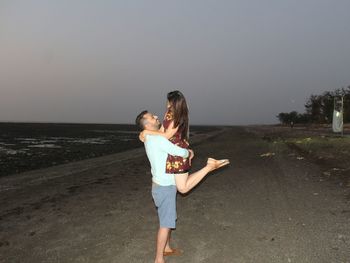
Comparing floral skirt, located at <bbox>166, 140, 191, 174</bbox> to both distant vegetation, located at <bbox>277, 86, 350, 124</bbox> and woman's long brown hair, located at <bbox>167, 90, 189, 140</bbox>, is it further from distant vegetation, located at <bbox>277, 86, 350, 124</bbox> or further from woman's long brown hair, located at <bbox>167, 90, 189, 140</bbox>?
distant vegetation, located at <bbox>277, 86, 350, 124</bbox>

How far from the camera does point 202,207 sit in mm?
9758

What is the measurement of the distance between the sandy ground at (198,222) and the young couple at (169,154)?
1.35 metres

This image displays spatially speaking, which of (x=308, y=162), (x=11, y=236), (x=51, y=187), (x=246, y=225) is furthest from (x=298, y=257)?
(x=308, y=162)

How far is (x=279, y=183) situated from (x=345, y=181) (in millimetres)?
2256

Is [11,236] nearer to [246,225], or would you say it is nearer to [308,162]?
[246,225]

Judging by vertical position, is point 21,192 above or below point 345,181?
below

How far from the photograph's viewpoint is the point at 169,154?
5.13 meters

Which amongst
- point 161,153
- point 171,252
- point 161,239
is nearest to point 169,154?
point 161,153

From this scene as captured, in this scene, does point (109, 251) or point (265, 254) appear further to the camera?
point (109, 251)

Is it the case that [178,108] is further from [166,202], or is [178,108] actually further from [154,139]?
[166,202]

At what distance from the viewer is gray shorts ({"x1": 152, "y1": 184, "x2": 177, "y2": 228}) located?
527 centimetres

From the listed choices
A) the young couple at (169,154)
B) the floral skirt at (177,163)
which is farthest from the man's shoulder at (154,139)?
the floral skirt at (177,163)

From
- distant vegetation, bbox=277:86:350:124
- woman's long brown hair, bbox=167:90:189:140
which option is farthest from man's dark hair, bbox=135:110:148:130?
distant vegetation, bbox=277:86:350:124

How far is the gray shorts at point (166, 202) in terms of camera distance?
208 inches
